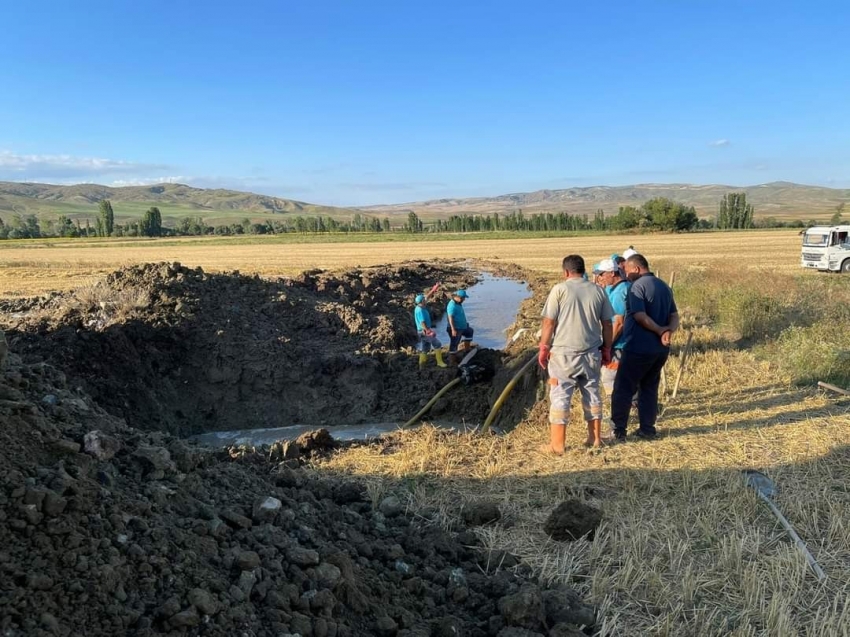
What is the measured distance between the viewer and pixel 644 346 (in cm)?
559

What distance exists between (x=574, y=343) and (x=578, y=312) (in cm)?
28

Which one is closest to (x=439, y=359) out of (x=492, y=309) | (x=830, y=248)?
(x=492, y=309)

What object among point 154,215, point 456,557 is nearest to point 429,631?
point 456,557

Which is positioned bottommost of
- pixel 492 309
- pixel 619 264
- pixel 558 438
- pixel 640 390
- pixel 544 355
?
pixel 492 309

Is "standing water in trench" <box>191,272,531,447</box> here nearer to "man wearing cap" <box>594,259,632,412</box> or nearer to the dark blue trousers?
"man wearing cap" <box>594,259,632,412</box>

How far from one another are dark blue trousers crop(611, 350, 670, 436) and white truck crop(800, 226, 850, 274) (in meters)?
20.5

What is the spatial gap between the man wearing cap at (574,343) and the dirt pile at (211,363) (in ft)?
11.1

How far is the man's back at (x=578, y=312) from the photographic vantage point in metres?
5.24

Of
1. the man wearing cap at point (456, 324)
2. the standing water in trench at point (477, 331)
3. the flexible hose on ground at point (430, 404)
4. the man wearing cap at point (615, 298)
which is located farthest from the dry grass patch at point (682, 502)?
the man wearing cap at point (456, 324)

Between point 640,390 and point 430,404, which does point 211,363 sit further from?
point 640,390

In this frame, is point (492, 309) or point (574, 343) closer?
point (574, 343)

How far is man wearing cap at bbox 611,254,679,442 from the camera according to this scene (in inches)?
220

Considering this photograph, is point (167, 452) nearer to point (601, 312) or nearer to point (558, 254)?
point (601, 312)

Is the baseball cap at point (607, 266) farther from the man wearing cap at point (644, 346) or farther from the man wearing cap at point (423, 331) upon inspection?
the man wearing cap at point (423, 331)
